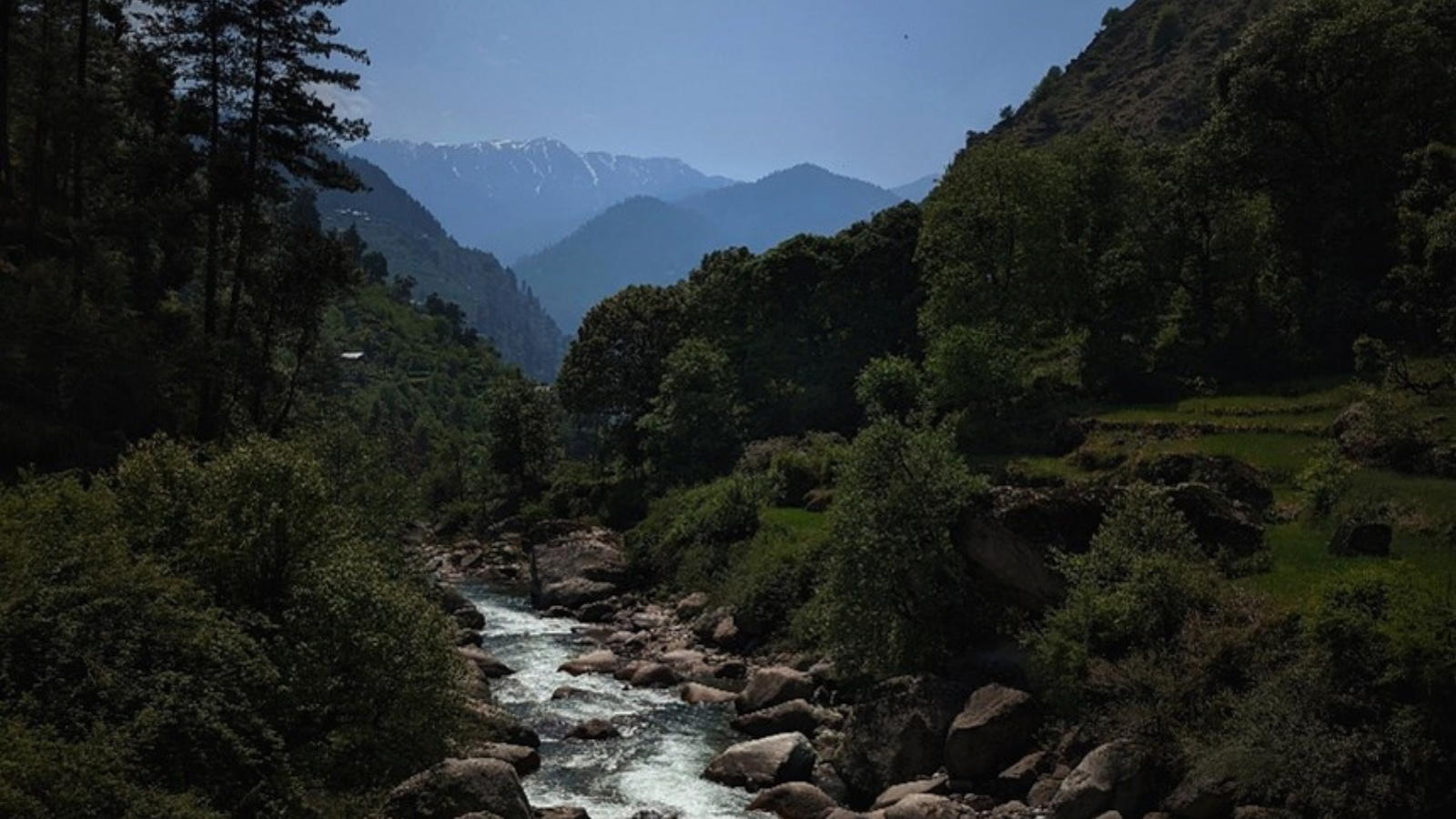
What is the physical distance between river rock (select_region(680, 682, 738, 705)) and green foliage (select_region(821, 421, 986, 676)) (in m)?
7.34

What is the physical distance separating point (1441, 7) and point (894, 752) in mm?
55739

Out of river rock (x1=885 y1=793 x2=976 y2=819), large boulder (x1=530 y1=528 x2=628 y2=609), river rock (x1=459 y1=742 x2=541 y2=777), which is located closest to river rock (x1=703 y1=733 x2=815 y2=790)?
river rock (x1=885 y1=793 x2=976 y2=819)

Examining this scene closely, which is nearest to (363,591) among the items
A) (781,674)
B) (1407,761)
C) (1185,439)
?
(781,674)

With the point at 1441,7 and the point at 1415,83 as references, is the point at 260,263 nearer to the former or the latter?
the point at 1415,83

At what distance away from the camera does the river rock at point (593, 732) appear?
3450 cm

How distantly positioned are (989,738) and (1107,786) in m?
4.61

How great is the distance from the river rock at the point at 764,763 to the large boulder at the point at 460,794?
8.03 meters

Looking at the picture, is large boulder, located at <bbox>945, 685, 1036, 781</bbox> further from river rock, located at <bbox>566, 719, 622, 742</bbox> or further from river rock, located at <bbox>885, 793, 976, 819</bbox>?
river rock, located at <bbox>566, 719, 622, 742</bbox>

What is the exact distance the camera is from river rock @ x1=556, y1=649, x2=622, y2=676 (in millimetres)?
44219

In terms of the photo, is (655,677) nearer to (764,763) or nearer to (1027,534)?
(764,763)


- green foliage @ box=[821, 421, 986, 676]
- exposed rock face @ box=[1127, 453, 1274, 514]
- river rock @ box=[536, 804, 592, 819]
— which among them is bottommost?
river rock @ box=[536, 804, 592, 819]

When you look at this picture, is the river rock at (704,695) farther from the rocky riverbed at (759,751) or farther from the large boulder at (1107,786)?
the large boulder at (1107,786)

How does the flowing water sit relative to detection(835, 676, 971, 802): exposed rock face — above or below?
below

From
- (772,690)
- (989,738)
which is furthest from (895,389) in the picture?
(989,738)
